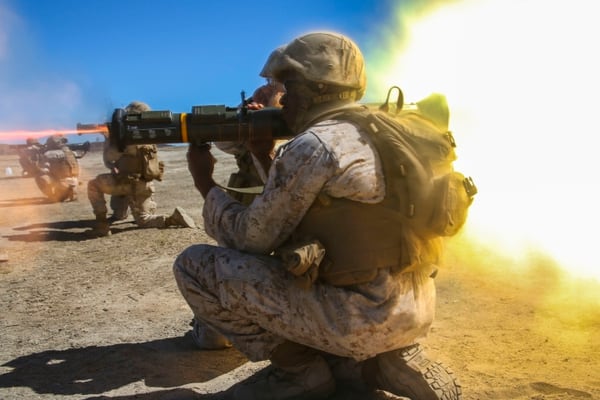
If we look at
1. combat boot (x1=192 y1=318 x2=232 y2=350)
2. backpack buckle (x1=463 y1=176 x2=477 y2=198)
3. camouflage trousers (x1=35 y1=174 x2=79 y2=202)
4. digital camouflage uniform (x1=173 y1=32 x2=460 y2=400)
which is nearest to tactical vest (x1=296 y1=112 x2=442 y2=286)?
digital camouflage uniform (x1=173 y1=32 x2=460 y2=400)

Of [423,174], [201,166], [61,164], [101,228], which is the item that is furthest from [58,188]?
[423,174]

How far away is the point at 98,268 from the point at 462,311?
4136mm

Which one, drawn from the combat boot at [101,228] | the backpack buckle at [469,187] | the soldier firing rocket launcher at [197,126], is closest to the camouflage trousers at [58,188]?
the combat boot at [101,228]

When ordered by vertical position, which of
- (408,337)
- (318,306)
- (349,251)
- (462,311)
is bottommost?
(462,311)

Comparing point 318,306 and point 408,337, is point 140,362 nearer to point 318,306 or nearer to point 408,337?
point 318,306

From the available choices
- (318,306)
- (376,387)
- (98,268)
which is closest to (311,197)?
(318,306)

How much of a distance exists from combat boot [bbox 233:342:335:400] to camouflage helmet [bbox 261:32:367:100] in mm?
1425

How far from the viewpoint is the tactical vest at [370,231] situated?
9.71 feet

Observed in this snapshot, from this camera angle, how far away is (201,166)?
3.69 meters

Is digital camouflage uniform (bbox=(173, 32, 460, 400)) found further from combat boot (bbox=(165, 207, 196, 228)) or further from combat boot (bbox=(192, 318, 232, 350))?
combat boot (bbox=(165, 207, 196, 228))

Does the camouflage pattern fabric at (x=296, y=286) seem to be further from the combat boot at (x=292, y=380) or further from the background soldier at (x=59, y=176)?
the background soldier at (x=59, y=176)

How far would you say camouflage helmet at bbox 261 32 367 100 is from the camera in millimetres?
3229

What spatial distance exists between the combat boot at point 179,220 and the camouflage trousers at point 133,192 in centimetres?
12

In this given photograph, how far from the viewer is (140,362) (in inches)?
159
